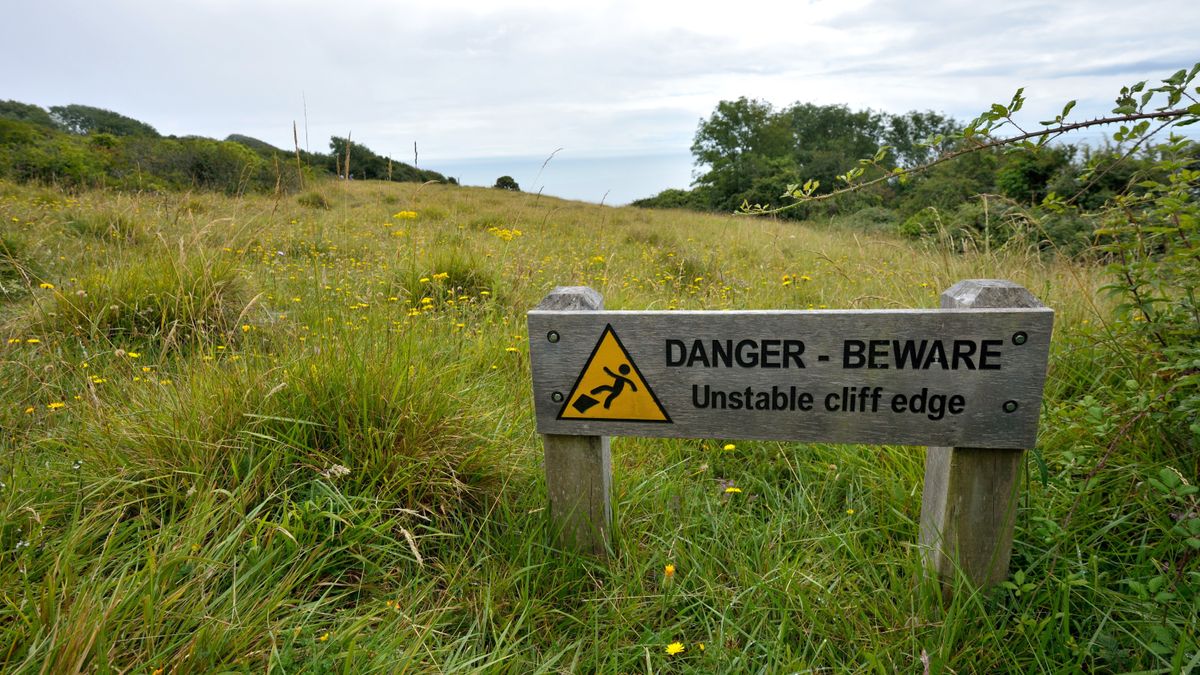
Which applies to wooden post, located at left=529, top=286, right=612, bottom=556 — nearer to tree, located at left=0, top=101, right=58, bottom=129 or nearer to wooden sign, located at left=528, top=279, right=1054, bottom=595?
wooden sign, located at left=528, top=279, right=1054, bottom=595

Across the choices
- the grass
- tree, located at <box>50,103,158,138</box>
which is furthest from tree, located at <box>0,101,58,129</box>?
the grass

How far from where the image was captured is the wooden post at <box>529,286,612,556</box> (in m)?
1.84

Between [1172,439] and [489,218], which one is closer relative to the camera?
[1172,439]

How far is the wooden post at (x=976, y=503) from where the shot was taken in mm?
1589

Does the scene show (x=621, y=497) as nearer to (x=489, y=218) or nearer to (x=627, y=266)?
(x=627, y=266)

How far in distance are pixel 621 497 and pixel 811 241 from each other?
702cm

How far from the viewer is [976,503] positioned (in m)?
1.63

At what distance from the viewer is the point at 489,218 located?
9.70 metres

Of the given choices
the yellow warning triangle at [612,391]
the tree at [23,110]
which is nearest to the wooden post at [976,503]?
the yellow warning triangle at [612,391]

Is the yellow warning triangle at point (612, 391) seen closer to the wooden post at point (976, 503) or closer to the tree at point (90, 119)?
the wooden post at point (976, 503)

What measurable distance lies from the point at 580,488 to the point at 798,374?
0.75m

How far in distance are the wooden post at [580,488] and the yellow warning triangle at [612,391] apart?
12cm

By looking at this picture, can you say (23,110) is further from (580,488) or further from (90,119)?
(580,488)

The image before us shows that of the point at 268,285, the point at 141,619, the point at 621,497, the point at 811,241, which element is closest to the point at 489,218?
the point at 811,241
